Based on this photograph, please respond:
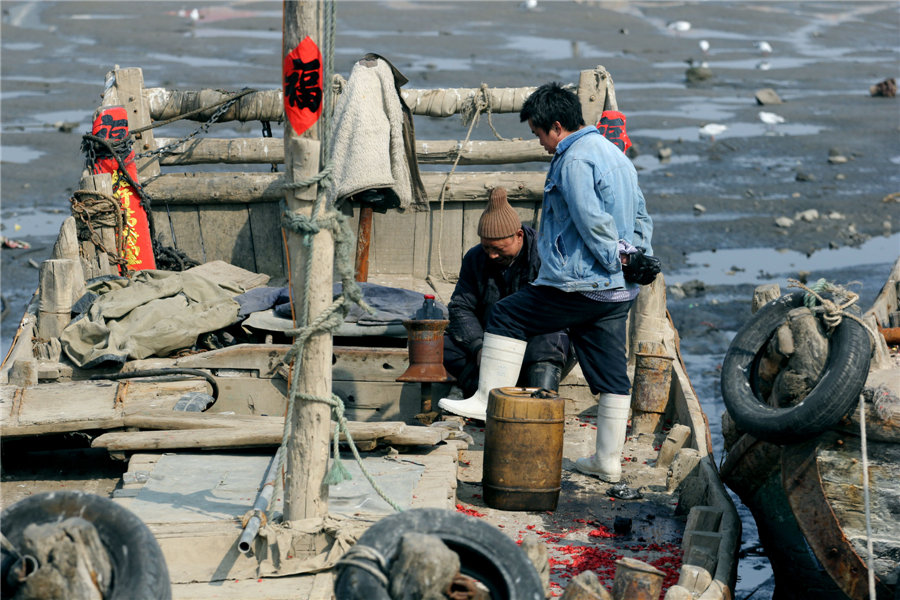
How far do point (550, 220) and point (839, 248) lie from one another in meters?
10.8

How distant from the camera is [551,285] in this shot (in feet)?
19.3

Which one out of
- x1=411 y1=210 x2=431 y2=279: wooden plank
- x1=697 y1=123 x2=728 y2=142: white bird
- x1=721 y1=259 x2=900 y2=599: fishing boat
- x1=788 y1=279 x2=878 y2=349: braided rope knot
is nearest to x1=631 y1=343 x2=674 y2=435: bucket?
x1=721 y1=259 x2=900 y2=599: fishing boat

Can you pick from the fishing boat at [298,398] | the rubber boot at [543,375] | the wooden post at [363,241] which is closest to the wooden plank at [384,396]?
the fishing boat at [298,398]

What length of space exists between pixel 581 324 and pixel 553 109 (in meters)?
1.25

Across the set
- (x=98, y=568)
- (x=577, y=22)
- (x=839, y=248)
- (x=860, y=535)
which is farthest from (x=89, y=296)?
(x=577, y=22)

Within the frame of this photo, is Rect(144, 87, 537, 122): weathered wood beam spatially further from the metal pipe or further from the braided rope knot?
the metal pipe

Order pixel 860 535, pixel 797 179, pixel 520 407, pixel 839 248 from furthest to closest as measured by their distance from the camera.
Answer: pixel 797 179 < pixel 839 248 < pixel 520 407 < pixel 860 535

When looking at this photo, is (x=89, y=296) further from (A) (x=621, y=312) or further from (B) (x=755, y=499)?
(B) (x=755, y=499)

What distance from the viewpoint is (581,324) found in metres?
6.12

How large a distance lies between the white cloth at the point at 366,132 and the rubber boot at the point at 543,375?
2.05 m

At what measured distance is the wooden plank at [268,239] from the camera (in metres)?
8.94

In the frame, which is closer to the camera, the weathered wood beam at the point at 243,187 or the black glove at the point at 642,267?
the black glove at the point at 642,267

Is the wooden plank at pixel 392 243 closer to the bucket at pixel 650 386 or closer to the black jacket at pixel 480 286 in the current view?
the black jacket at pixel 480 286

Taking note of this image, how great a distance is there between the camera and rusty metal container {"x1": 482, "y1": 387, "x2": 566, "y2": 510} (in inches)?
219
